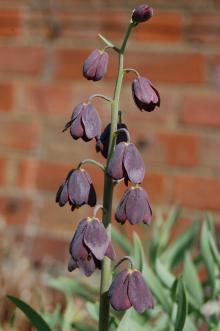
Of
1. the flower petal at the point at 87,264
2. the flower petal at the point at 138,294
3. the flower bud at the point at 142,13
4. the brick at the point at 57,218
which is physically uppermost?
the flower bud at the point at 142,13

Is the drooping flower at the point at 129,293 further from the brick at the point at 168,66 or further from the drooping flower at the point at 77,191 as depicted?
the brick at the point at 168,66

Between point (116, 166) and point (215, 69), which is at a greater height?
point (215, 69)

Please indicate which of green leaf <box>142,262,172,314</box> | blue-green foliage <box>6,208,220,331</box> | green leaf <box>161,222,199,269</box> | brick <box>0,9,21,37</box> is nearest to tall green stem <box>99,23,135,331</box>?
blue-green foliage <box>6,208,220,331</box>

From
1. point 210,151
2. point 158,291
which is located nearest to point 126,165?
point 158,291

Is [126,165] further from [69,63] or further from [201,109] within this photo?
[69,63]

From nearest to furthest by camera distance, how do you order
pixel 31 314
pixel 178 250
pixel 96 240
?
pixel 96 240
pixel 31 314
pixel 178 250

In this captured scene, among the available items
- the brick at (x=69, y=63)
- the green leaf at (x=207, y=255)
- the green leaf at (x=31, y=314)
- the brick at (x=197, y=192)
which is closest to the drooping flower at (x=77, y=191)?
the green leaf at (x=31, y=314)

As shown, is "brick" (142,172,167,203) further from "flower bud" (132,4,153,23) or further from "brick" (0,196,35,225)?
"flower bud" (132,4,153,23)

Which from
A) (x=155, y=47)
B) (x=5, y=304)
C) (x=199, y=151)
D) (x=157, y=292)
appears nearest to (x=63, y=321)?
(x=157, y=292)
